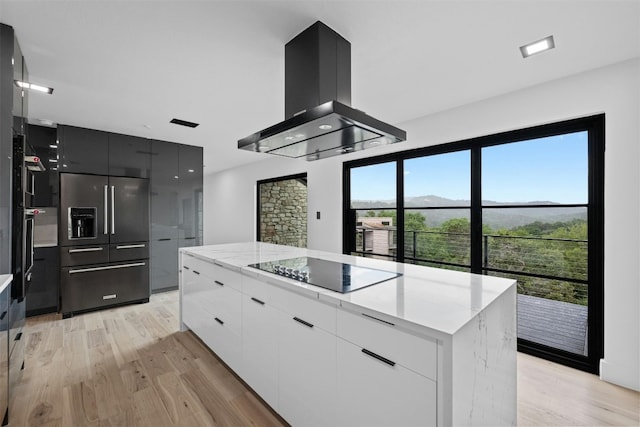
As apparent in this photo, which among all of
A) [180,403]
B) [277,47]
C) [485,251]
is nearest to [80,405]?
[180,403]

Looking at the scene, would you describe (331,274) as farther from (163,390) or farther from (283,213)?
(283,213)

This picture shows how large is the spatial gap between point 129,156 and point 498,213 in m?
4.73

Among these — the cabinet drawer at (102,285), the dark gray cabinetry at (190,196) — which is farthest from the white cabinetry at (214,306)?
A: the dark gray cabinetry at (190,196)

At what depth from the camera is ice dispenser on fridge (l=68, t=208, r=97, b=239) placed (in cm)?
356

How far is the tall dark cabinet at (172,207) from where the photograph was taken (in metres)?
4.38

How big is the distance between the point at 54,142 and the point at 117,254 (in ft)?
5.37

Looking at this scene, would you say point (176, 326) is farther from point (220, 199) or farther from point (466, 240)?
point (220, 199)

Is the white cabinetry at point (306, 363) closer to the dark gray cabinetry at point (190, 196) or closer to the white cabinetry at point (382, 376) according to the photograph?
the white cabinetry at point (382, 376)

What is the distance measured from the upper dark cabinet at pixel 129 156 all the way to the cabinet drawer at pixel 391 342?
4086mm

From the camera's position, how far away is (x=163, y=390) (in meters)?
2.07

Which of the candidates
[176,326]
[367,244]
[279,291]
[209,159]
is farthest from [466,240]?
[209,159]

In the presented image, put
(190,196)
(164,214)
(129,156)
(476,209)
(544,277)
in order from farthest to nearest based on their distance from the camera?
1. (190,196)
2. (164,214)
3. (129,156)
4. (476,209)
5. (544,277)

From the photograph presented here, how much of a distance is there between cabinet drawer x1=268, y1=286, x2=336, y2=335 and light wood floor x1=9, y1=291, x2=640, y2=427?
2.46 feet

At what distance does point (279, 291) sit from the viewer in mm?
1694
